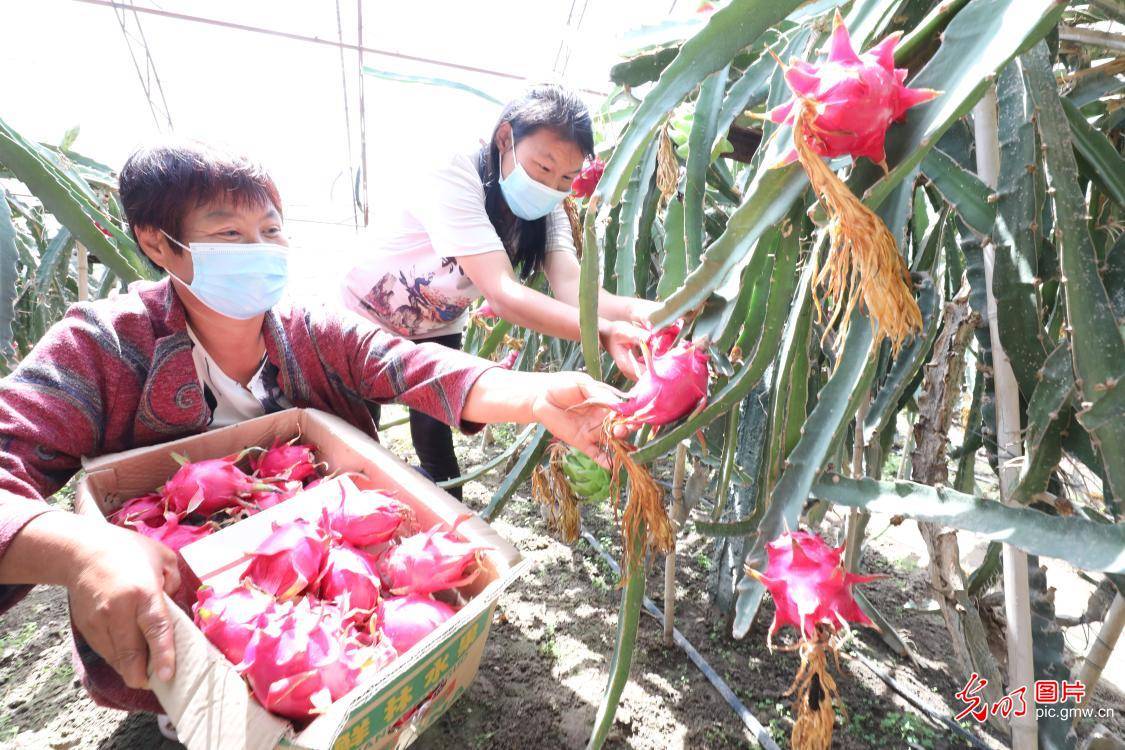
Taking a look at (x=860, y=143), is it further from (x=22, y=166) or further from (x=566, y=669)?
(x=22, y=166)

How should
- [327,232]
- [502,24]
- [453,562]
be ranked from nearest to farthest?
[453,562] < [502,24] < [327,232]

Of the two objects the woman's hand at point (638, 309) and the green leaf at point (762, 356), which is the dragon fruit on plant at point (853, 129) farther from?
the woman's hand at point (638, 309)

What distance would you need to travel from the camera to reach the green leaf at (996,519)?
396mm

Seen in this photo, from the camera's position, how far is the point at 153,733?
2.83 feet

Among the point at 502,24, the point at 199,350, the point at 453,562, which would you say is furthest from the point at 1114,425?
the point at 502,24

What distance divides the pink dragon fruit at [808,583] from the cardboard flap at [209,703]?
1.33 feet

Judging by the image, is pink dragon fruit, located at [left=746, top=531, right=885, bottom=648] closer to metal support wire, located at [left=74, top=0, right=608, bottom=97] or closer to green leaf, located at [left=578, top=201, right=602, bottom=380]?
green leaf, located at [left=578, top=201, right=602, bottom=380]

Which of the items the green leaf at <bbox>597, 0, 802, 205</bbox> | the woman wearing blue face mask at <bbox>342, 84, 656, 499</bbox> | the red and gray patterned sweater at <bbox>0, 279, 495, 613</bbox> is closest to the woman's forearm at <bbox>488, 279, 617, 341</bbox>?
the woman wearing blue face mask at <bbox>342, 84, 656, 499</bbox>

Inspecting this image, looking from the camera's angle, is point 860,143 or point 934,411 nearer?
point 860,143

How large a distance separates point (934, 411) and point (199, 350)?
990mm

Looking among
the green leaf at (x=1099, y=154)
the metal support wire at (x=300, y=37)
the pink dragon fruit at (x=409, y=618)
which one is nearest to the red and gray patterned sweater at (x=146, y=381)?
the pink dragon fruit at (x=409, y=618)

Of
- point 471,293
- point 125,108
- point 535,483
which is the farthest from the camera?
point 125,108

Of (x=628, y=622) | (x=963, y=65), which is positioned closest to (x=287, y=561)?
(x=628, y=622)

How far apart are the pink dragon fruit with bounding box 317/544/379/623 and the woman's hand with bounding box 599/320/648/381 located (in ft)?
1.27
